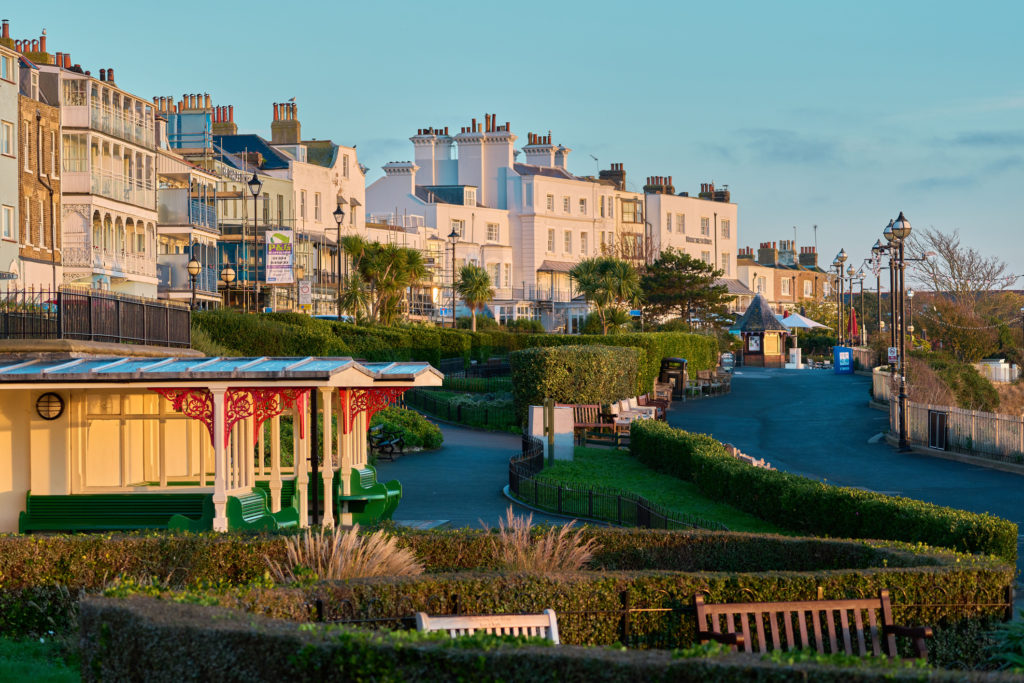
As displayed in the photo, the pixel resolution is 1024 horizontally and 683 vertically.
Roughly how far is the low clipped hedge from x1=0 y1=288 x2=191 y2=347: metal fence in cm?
1601

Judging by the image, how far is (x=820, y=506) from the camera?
60.1 feet

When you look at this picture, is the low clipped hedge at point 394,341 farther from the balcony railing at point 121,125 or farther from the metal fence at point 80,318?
the metal fence at point 80,318

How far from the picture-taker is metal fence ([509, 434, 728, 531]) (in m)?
17.7

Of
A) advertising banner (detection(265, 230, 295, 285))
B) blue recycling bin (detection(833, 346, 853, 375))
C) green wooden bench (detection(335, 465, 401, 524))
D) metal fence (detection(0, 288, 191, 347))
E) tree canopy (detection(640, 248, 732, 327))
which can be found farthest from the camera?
tree canopy (detection(640, 248, 732, 327))

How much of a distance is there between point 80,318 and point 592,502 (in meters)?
9.32

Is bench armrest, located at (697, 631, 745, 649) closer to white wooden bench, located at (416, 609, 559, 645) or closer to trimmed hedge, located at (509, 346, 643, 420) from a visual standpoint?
white wooden bench, located at (416, 609, 559, 645)

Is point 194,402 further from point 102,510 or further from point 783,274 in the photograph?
point 783,274

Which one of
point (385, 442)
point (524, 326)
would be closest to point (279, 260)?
point (524, 326)

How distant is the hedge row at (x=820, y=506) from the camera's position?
14215 millimetres

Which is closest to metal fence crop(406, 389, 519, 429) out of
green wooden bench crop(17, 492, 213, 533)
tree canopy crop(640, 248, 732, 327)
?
green wooden bench crop(17, 492, 213, 533)

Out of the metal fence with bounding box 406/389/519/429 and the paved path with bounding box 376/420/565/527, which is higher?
the metal fence with bounding box 406/389/519/429

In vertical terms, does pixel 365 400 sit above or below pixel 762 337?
below

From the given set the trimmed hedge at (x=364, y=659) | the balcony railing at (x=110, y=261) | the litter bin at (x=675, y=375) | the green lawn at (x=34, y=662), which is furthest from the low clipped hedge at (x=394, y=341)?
the trimmed hedge at (x=364, y=659)

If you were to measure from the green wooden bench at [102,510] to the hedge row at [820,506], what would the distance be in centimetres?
920
